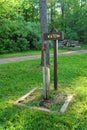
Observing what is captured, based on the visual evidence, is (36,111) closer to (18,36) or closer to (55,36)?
(55,36)

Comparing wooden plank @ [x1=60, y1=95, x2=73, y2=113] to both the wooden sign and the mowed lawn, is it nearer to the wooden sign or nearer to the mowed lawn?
the mowed lawn

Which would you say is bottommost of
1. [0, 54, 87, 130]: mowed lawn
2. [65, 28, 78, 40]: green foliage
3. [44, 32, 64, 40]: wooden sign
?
[0, 54, 87, 130]: mowed lawn

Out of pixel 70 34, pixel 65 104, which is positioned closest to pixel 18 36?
pixel 70 34

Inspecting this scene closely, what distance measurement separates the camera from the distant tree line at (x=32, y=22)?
12.3 m

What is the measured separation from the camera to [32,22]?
716 inches

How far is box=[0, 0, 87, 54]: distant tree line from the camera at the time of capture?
12.3 metres

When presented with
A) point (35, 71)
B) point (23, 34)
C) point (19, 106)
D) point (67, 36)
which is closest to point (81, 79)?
point (35, 71)

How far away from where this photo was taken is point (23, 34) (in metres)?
14.9

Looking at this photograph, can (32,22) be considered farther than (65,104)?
Yes

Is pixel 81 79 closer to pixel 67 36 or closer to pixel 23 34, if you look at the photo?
pixel 23 34

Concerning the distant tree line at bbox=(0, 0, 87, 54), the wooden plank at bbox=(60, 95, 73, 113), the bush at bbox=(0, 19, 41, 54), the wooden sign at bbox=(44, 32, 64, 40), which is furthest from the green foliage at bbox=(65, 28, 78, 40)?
the wooden plank at bbox=(60, 95, 73, 113)

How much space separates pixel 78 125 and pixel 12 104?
1.46 metres

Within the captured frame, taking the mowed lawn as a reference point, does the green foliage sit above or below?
above

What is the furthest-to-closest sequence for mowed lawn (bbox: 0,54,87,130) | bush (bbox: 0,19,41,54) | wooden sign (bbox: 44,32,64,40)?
1. bush (bbox: 0,19,41,54)
2. wooden sign (bbox: 44,32,64,40)
3. mowed lawn (bbox: 0,54,87,130)
